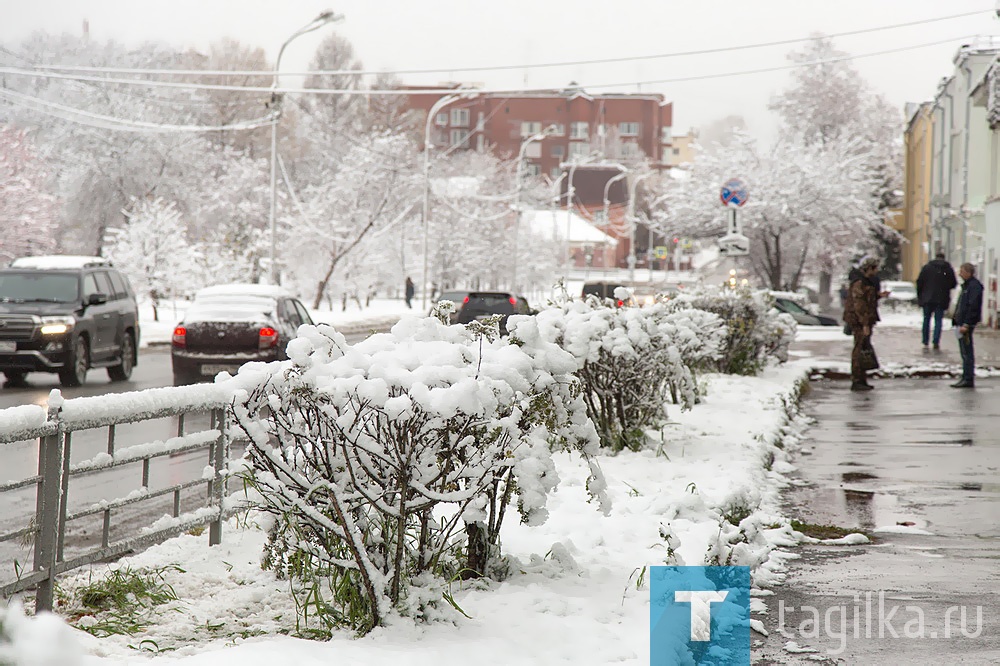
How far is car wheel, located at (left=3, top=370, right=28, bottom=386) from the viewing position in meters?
18.8

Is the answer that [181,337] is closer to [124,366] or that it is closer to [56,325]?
[56,325]

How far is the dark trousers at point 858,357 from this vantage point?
1798cm

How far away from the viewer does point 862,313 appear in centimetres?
1767

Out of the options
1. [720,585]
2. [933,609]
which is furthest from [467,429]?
[933,609]

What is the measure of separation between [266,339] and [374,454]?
12.9 meters

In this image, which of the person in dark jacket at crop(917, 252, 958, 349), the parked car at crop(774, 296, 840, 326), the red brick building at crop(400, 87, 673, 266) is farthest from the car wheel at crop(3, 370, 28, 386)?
the red brick building at crop(400, 87, 673, 266)

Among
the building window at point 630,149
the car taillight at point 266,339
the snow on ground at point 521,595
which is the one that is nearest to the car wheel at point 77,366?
the car taillight at point 266,339

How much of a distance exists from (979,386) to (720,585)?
14.1 metres

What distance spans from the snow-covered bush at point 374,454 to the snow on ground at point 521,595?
23cm

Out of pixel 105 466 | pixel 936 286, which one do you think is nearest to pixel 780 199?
pixel 936 286

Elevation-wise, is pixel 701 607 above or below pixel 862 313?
below

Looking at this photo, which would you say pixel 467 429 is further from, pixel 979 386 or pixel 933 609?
pixel 979 386

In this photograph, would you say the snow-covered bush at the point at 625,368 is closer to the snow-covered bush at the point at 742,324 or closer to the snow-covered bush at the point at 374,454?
the snow-covered bush at the point at 374,454

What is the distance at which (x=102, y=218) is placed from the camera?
204 feet
